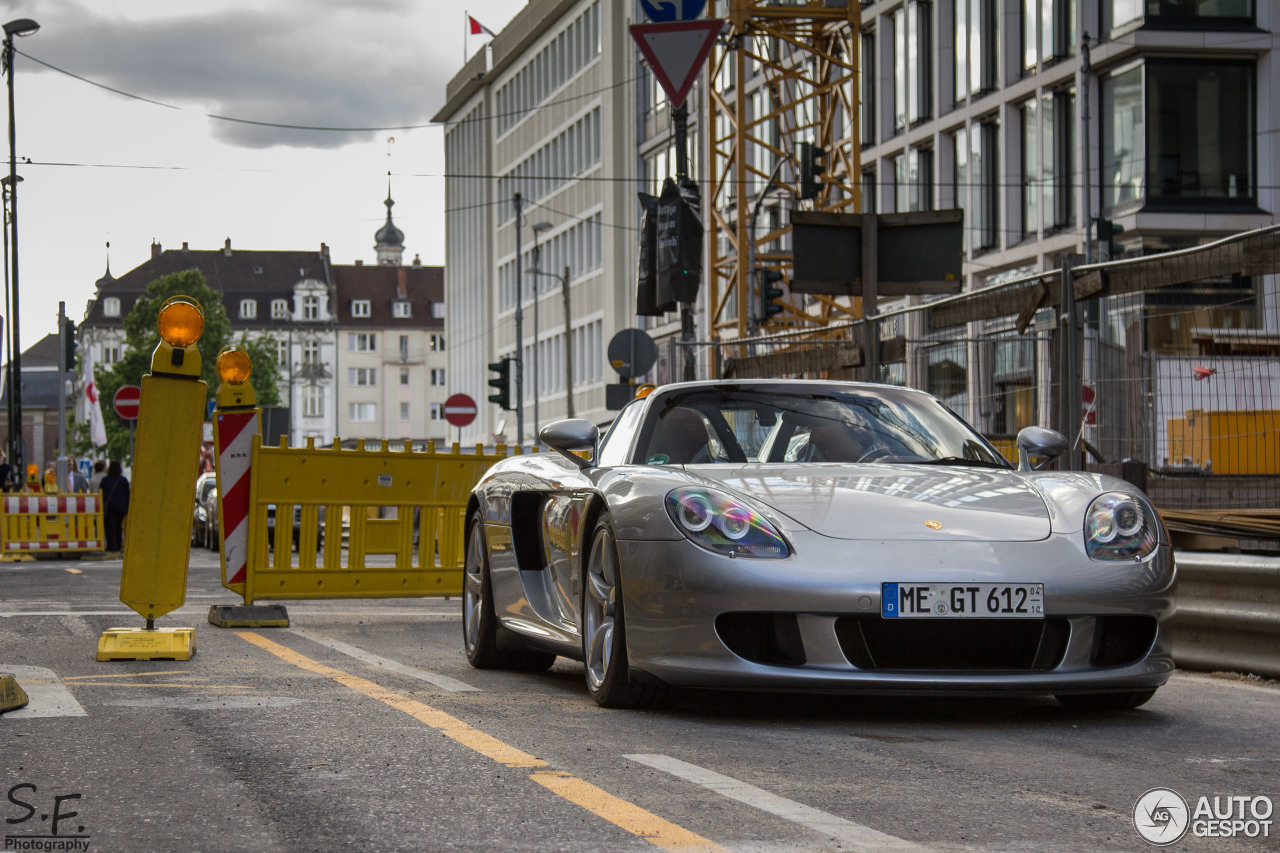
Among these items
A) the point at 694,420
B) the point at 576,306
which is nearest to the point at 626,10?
the point at 576,306

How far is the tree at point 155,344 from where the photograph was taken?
81.9 meters

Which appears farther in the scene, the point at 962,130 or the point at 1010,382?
the point at 962,130

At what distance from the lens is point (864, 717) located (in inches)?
245

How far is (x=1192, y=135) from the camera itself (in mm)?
32625

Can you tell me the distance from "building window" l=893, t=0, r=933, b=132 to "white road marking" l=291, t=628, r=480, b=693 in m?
32.7

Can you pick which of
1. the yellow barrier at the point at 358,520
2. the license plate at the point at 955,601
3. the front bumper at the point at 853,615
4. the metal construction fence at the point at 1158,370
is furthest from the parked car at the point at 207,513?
the license plate at the point at 955,601

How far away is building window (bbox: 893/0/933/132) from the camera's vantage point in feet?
134

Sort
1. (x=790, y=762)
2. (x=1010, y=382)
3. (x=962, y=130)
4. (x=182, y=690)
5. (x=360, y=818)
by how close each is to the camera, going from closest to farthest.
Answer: (x=360, y=818), (x=790, y=762), (x=182, y=690), (x=1010, y=382), (x=962, y=130)

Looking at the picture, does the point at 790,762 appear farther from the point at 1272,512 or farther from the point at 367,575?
→ the point at 367,575

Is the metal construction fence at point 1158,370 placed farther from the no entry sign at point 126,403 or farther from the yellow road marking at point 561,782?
the no entry sign at point 126,403

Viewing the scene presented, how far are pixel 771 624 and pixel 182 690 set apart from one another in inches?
91.8

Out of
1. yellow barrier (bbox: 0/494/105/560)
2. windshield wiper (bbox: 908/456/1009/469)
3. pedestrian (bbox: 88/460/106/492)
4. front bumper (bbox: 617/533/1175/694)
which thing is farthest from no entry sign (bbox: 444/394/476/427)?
front bumper (bbox: 617/533/1175/694)

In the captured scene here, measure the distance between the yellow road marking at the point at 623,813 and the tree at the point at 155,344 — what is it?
78.6m

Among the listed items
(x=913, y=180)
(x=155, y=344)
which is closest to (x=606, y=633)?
(x=913, y=180)
